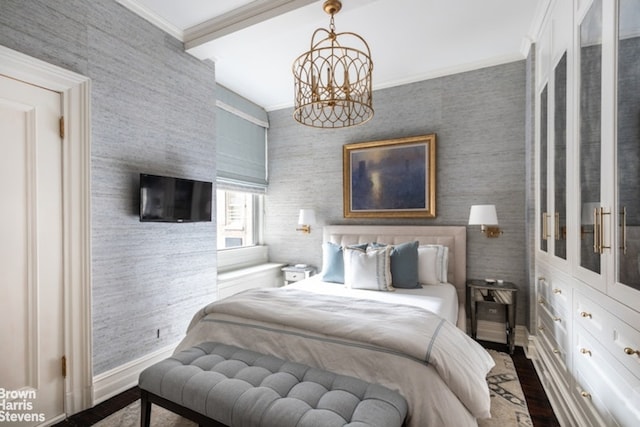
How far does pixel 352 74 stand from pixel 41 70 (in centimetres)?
274

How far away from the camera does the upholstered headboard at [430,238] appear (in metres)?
3.27

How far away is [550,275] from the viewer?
2297 millimetres

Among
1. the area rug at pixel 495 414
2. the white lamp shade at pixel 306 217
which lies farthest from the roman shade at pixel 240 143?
the area rug at pixel 495 414

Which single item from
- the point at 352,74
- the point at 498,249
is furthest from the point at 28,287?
the point at 498,249

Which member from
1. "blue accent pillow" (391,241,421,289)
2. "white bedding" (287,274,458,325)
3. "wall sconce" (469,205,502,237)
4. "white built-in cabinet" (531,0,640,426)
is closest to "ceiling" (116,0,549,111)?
"white built-in cabinet" (531,0,640,426)

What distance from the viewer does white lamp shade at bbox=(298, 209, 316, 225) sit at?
3951 mm

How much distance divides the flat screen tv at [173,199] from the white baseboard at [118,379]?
3.66 feet

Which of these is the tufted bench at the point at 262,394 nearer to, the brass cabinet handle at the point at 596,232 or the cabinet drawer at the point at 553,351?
the brass cabinet handle at the point at 596,232

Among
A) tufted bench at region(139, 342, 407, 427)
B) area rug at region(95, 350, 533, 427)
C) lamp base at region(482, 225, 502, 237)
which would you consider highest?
lamp base at region(482, 225, 502, 237)

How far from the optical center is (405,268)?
2.88 meters

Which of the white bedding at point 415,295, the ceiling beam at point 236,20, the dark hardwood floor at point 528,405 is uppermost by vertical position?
the ceiling beam at point 236,20

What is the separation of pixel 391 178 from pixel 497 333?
1.99m

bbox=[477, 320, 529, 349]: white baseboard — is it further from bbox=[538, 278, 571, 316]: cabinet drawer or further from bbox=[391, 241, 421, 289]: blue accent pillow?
bbox=[391, 241, 421, 289]: blue accent pillow

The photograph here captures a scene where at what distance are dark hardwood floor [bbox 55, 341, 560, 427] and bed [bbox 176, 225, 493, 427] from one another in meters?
0.64
